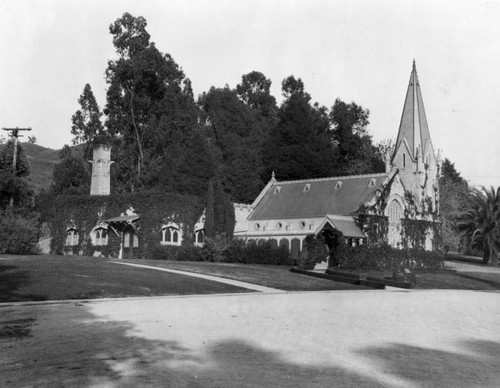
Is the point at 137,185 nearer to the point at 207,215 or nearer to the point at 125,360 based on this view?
the point at 207,215

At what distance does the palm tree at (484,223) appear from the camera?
222 ft

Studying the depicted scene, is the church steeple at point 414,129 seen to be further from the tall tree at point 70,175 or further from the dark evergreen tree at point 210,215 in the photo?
the tall tree at point 70,175

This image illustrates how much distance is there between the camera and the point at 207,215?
51.8m

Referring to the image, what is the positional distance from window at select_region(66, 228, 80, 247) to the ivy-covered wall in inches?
13.0

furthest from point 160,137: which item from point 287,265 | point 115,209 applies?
point 287,265

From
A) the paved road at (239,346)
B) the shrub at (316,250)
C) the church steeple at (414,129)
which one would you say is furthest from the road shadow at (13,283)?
the church steeple at (414,129)

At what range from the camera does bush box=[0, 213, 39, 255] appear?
1519 inches

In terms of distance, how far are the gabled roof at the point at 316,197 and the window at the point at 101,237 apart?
50.6 ft

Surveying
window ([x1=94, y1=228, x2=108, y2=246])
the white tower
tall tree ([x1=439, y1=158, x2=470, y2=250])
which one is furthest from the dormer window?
tall tree ([x1=439, y1=158, x2=470, y2=250])

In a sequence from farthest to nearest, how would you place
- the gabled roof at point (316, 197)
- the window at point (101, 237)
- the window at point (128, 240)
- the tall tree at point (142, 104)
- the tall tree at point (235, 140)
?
the tall tree at point (235, 140) < the tall tree at point (142, 104) < the gabled roof at point (316, 197) < the window at point (101, 237) < the window at point (128, 240)

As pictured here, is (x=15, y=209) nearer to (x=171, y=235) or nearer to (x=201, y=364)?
(x=171, y=235)

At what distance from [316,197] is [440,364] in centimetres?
4928

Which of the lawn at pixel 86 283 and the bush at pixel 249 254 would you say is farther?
the bush at pixel 249 254

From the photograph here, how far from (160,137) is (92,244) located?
17.3 metres
